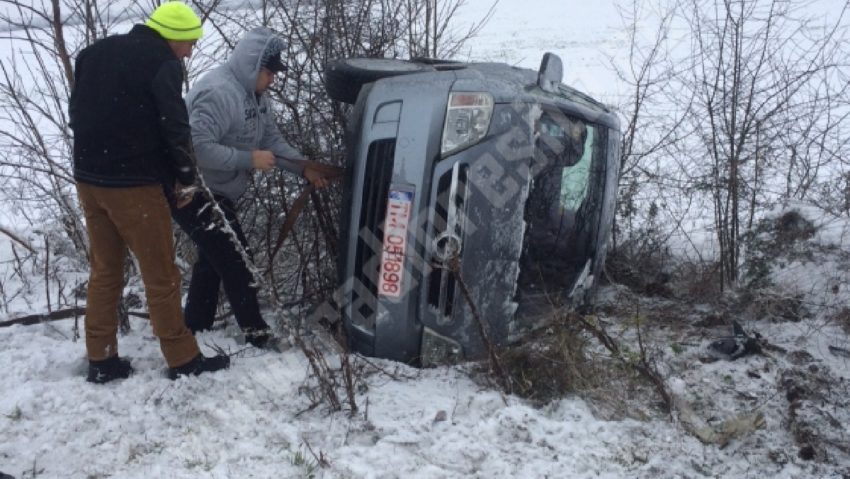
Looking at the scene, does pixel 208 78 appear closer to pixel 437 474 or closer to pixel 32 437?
pixel 32 437

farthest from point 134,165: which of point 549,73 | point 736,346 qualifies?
point 736,346

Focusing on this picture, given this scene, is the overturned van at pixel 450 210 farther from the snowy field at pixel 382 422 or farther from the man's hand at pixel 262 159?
the man's hand at pixel 262 159

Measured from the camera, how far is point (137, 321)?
3854 mm

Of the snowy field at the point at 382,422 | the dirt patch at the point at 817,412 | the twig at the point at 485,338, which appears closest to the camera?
the snowy field at the point at 382,422

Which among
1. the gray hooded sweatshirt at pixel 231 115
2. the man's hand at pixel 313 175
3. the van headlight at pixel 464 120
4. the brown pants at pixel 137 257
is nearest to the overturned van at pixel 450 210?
the van headlight at pixel 464 120

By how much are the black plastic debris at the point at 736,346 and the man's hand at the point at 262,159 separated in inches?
101

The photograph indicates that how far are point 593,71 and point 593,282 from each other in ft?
32.9

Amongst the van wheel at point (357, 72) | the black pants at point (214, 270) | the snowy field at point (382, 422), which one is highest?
the van wheel at point (357, 72)

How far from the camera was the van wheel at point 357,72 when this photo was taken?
3564mm

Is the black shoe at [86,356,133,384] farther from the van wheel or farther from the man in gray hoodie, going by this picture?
the van wheel

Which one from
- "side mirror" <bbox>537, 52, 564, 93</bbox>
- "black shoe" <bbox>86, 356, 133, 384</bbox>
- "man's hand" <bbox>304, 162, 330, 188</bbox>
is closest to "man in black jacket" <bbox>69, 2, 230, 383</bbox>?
"black shoe" <bbox>86, 356, 133, 384</bbox>

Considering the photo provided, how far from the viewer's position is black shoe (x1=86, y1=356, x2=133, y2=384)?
296cm

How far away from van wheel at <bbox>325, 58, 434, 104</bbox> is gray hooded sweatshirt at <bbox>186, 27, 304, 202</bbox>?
1.47ft

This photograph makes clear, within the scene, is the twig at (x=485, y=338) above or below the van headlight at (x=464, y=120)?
below
